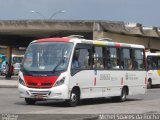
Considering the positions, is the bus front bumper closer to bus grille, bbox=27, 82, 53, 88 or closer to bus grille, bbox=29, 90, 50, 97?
bus grille, bbox=29, 90, 50, 97

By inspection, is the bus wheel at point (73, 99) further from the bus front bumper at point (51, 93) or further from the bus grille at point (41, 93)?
the bus grille at point (41, 93)

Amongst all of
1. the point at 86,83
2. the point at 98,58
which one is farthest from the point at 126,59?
the point at 86,83

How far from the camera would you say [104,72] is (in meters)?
24.3

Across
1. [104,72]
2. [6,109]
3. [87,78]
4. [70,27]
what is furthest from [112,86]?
[70,27]

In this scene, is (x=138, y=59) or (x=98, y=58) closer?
(x=98, y=58)

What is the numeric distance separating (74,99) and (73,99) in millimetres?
101

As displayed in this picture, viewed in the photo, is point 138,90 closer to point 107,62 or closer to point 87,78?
point 107,62

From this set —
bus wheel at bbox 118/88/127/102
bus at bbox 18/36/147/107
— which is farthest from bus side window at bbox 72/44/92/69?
bus wheel at bbox 118/88/127/102

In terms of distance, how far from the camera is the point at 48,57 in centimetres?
2175

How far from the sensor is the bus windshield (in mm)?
21438

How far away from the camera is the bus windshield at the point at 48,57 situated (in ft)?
70.3

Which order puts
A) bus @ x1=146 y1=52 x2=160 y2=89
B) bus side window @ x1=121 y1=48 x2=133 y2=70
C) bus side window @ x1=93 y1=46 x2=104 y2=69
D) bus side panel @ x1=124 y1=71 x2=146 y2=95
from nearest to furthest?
bus side window @ x1=93 y1=46 x2=104 y2=69, bus side window @ x1=121 y1=48 x2=133 y2=70, bus side panel @ x1=124 y1=71 x2=146 y2=95, bus @ x1=146 y1=52 x2=160 y2=89

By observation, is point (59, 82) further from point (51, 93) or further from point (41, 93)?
point (41, 93)

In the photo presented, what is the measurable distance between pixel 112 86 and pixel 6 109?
22.8 feet
